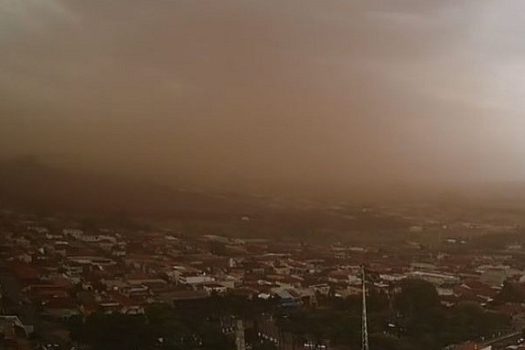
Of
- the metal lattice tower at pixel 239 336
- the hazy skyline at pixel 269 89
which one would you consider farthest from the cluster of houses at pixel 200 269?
the hazy skyline at pixel 269 89

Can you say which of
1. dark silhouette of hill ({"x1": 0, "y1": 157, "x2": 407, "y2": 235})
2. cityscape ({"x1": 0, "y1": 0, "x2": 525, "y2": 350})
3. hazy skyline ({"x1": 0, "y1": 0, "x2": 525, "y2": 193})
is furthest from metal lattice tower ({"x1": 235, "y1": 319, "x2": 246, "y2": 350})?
hazy skyline ({"x1": 0, "y1": 0, "x2": 525, "y2": 193})

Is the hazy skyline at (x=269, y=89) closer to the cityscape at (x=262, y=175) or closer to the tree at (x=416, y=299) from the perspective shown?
the cityscape at (x=262, y=175)

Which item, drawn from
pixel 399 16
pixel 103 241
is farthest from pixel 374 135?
pixel 103 241

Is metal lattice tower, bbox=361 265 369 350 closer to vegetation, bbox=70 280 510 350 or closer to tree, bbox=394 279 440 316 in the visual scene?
vegetation, bbox=70 280 510 350

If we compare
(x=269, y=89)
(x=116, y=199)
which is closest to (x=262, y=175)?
(x=269, y=89)

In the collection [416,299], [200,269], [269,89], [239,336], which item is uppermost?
[269,89]

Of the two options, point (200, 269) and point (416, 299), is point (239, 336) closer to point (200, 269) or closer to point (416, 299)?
point (200, 269)

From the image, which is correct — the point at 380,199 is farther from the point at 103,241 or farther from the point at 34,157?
the point at 34,157
